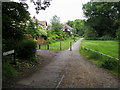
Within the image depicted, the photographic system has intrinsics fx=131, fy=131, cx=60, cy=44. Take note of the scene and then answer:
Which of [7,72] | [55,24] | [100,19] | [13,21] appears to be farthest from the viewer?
[100,19]

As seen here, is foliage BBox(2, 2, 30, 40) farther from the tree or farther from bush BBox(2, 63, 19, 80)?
bush BBox(2, 63, 19, 80)

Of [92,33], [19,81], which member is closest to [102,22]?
[92,33]

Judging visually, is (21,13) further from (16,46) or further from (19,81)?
(19,81)

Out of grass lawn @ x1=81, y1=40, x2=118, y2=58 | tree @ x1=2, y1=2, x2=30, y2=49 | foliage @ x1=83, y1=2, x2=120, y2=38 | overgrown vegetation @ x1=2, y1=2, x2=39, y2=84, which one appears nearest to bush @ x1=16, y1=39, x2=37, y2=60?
overgrown vegetation @ x1=2, y1=2, x2=39, y2=84

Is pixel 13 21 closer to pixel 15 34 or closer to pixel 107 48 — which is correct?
pixel 15 34

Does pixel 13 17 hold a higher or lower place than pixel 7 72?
higher

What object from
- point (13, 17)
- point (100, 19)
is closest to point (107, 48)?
point (13, 17)

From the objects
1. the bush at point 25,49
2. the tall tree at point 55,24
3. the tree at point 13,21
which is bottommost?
the bush at point 25,49

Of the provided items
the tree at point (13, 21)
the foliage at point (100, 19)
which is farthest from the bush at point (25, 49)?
the foliage at point (100, 19)

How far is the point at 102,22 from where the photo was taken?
47.7 metres

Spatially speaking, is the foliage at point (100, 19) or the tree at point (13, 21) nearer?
the tree at point (13, 21)

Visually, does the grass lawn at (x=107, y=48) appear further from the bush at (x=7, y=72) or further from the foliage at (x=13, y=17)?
the bush at (x=7, y=72)

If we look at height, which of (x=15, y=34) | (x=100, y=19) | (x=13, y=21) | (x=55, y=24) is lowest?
(x=15, y=34)

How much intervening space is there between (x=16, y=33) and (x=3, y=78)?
3.56 m
